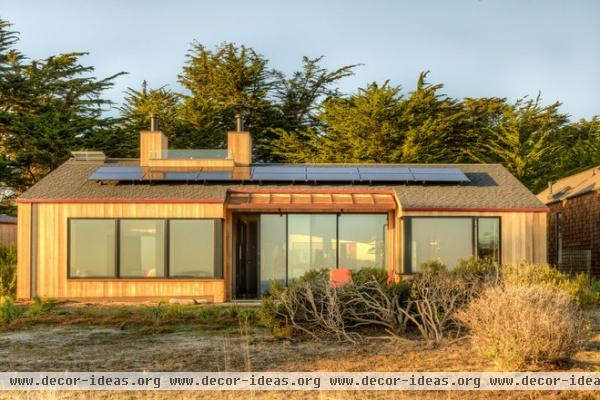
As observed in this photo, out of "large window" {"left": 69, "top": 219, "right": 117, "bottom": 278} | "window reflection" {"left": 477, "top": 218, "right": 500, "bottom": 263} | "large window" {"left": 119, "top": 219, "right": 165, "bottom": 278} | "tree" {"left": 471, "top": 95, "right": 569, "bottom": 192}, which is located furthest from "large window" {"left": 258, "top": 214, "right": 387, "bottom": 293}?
"tree" {"left": 471, "top": 95, "right": 569, "bottom": 192}

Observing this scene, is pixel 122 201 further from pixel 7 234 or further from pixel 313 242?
pixel 7 234

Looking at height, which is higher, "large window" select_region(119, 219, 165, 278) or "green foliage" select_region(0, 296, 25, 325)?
"large window" select_region(119, 219, 165, 278)

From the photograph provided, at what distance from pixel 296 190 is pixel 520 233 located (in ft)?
19.4

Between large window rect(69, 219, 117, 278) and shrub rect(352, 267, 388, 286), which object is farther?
large window rect(69, 219, 117, 278)

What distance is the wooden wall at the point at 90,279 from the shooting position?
736 inches

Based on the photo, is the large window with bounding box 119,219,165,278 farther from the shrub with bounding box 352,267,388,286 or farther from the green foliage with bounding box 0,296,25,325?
the shrub with bounding box 352,267,388,286

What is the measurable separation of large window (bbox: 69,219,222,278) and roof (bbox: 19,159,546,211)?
0.68 meters

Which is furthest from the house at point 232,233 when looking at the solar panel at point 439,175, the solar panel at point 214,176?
Result: the solar panel at point 439,175

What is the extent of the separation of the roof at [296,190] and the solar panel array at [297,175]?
168 mm

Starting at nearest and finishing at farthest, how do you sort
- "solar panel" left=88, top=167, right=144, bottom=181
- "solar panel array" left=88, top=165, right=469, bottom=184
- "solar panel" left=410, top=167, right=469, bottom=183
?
"solar panel" left=88, top=167, right=144, bottom=181 < "solar panel array" left=88, top=165, right=469, bottom=184 < "solar panel" left=410, top=167, right=469, bottom=183

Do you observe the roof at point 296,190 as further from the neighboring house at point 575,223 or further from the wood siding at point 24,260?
the neighboring house at point 575,223

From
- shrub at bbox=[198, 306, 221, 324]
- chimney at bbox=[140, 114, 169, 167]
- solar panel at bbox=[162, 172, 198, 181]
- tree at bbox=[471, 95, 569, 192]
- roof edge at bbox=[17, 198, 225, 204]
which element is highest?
tree at bbox=[471, 95, 569, 192]

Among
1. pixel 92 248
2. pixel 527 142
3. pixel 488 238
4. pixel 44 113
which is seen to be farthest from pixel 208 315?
pixel 527 142

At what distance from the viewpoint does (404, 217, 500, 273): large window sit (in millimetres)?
18844
